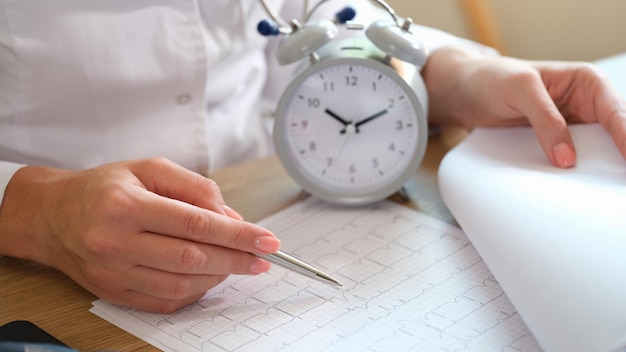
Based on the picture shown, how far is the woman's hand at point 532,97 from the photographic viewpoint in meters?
1.04

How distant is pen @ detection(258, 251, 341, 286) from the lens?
2.93 feet

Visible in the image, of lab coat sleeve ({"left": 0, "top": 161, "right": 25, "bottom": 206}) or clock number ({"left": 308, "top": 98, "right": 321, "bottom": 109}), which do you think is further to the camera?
clock number ({"left": 308, "top": 98, "right": 321, "bottom": 109})

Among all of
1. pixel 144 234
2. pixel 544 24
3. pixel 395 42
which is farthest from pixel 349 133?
pixel 544 24

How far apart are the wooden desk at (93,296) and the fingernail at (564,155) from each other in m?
0.16

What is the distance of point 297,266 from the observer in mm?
910

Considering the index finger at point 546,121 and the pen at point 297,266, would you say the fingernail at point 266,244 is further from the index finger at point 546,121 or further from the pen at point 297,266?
the index finger at point 546,121

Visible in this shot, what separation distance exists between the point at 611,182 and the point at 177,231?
19.7 inches

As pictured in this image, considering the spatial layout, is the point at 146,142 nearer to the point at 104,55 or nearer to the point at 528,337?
the point at 104,55

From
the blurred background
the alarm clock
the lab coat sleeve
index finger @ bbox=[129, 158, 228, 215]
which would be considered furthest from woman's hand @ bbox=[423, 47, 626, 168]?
the blurred background

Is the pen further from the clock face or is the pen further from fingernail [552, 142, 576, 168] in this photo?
fingernail [552, 142, 576, 168]

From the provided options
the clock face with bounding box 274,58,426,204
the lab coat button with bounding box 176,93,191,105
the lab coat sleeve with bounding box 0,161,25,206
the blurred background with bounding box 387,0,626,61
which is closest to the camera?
the lab coat sleeve with bounding box 0,161,25,206

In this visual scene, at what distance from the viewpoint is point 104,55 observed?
44.9 inches

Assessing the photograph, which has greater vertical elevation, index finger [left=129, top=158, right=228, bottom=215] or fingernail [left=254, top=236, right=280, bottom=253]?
index finger [left=129, top=158, right=228, bottom=215]

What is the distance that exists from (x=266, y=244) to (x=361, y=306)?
125mm
